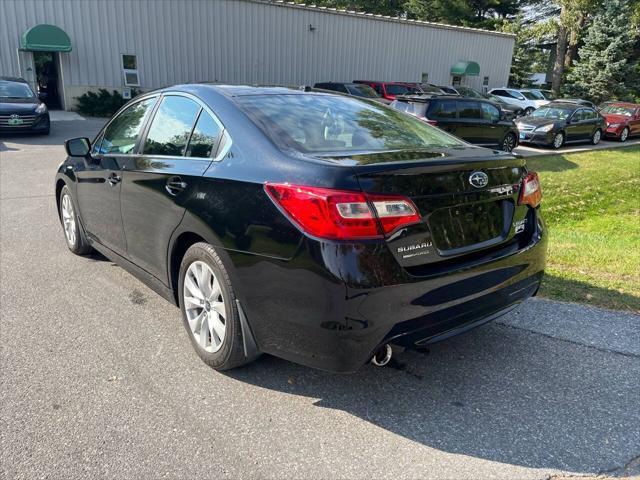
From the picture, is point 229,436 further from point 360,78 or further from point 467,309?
point 360,78

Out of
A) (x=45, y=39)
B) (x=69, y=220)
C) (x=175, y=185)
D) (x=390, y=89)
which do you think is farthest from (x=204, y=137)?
(x=45, y=39)

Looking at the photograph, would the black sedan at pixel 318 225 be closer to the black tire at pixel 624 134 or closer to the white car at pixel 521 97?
the black tire at pixel 624 134

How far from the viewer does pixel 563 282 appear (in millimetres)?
4754

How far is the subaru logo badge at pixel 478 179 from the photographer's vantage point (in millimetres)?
2775

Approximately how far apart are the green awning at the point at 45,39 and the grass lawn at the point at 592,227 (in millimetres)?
17427

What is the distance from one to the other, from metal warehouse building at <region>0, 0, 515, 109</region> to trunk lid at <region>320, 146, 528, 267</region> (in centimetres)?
2105

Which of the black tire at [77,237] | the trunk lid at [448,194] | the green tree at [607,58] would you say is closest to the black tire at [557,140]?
the trunk lid at [448,194]

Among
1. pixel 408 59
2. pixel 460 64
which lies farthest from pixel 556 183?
pixel 460 64

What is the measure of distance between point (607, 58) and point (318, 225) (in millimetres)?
37477

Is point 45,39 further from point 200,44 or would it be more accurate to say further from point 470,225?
point 470,225

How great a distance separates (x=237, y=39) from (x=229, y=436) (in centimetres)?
2435

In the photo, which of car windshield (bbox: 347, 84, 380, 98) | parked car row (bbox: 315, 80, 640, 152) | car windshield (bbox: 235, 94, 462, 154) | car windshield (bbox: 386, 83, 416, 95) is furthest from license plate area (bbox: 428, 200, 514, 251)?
car windshield (bbox: 386, 83, 416, 95)

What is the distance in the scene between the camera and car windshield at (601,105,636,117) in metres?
20.8

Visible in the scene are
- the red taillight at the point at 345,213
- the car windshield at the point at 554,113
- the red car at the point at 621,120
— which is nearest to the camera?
the red taillight at the point at 345,213
